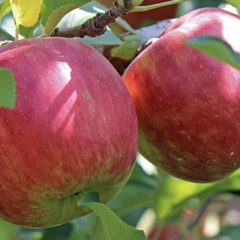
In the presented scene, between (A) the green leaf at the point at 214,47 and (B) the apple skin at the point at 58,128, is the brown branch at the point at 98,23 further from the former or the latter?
(A) the green leaf at the point at 214,47

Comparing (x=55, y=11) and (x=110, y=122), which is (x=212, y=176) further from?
(x=55, y=11)

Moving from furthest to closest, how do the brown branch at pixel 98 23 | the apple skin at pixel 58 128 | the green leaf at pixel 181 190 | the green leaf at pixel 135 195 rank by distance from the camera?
1. the green leaf at pixel 135 195
2. the green leaf at pixel 181 190
3. the brown branch at pixel 98 23
4. the apple skin at pixel 58 128

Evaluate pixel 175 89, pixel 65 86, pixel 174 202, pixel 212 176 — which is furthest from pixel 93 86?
pixel 174 202

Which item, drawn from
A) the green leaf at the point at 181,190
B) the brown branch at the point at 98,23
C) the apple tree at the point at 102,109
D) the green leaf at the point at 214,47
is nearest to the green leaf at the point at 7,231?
the green leaf at the point at 181,190

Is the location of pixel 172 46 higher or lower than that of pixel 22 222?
higher

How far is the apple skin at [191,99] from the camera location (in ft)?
2.80

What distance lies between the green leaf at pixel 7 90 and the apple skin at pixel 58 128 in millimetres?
124

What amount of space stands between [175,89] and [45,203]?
29 cm

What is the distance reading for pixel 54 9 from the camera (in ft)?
2.82

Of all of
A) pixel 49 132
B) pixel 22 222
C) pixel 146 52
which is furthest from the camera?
pixel 146 52

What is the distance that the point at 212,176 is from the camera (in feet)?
3.13

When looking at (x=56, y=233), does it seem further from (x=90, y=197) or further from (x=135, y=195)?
(x=90, y=197)

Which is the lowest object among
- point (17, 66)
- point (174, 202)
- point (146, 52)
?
point (174, 202)

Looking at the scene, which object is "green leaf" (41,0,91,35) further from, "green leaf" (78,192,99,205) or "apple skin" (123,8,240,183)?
"green leaf" (78,192,99,205)
